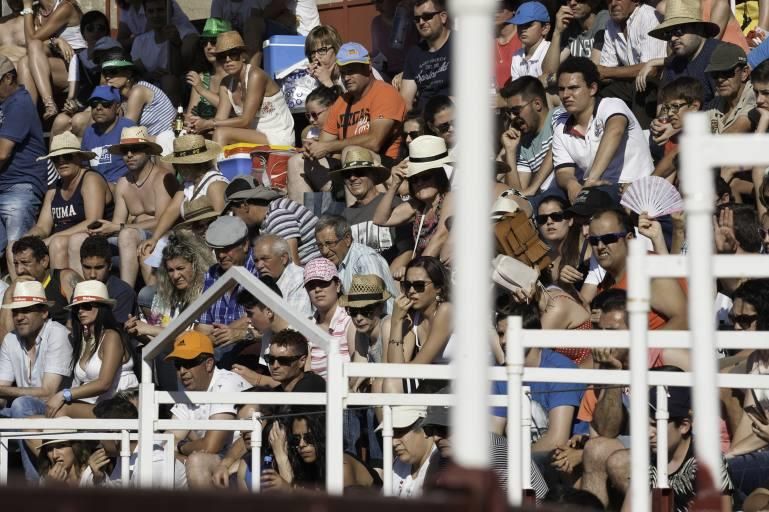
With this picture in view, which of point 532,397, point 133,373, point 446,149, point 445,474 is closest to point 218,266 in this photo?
point 133,373

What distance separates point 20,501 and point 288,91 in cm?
1036

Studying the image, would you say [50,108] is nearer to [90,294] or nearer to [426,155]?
[90,294]

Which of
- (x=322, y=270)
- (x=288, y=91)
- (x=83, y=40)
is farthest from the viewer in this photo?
(x=83, y=40)

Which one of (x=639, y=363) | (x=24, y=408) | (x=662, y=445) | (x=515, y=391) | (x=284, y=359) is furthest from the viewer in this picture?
(x=24, y=408)

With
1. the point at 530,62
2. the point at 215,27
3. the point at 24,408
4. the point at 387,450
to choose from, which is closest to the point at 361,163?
the point at 530,62

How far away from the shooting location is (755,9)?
10930 mm

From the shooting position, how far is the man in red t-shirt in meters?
10.4

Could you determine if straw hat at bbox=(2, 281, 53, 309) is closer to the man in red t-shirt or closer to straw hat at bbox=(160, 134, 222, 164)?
straw hat at bbox=(160, 134, 222, 164)

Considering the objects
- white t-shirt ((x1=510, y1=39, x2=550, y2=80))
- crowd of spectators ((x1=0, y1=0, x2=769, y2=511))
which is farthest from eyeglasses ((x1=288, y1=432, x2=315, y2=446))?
white t-shirt ((x1=510, y1=39, x2=550, y2=80))

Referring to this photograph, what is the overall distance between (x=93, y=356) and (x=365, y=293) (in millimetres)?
1970

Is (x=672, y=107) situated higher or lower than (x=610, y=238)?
higher

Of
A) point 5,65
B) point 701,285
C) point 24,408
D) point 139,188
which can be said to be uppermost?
point 5,65

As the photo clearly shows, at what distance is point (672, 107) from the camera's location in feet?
28.4

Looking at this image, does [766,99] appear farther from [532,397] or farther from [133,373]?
[133,373]
